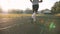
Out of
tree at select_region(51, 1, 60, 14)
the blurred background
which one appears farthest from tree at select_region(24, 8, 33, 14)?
tree at select_region(51, 1, 60, 14)

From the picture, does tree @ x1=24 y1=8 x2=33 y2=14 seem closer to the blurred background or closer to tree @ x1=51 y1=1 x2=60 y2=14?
the blurred background

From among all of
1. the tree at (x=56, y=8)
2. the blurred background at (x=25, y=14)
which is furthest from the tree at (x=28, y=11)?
the tree at (x=56, y=8)

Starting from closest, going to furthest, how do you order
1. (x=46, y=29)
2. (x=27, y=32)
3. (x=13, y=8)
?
1. (x=27, y=32)
2. (x=46, y=29)
3. (x=13, y=8)

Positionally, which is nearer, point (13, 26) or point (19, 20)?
point (13, 26)

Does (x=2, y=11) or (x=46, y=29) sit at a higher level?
(x=2, y=11)

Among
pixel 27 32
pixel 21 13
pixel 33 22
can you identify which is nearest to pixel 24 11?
pixel 21 13

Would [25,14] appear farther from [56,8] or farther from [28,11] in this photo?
[56,8]

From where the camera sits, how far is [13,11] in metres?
2.12

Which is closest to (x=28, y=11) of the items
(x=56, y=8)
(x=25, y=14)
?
(x=25, y=14)

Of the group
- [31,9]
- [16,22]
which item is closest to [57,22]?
[31,9]

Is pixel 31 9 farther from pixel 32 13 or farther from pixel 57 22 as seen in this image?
pixel 57 22

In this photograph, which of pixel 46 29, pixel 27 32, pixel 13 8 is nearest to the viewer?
pixel 27 32

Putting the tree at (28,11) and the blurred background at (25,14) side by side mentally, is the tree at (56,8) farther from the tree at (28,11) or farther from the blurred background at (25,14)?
the tree at (28,11)

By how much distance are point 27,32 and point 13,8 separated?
411 mm
